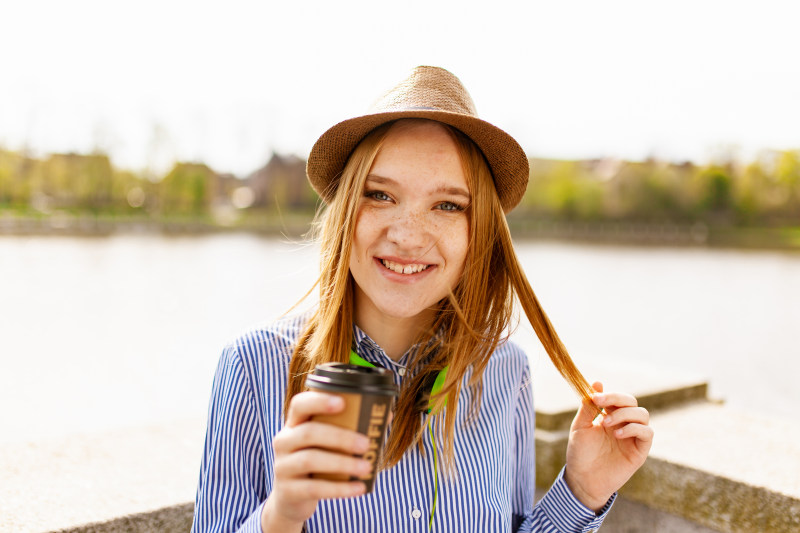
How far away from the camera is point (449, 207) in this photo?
151cm

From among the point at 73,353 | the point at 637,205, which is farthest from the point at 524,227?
the point at 73,353

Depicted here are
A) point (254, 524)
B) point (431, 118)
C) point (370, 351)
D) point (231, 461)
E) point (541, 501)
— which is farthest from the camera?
point (541, 501)

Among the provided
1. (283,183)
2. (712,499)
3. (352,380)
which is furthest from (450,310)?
(283,183)

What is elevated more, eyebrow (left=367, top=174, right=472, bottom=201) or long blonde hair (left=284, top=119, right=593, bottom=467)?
eyebrow (left=367, top=174, right=472, bottom=201)

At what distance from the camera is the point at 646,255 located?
204 ft

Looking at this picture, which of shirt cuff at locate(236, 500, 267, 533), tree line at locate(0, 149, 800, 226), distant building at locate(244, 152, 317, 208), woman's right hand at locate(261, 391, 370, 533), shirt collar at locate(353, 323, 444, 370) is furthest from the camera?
distant building at locate(244, 152, 317, 208)

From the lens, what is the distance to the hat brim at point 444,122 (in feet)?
4.75

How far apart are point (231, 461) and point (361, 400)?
52cm

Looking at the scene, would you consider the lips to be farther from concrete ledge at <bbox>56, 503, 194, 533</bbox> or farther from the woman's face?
concrete ledge at <bbox>56, 503, 194, 533</bbox>

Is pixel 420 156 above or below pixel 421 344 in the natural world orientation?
above

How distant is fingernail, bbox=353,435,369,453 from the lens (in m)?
0.96

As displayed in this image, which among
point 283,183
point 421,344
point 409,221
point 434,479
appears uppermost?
point 283,183

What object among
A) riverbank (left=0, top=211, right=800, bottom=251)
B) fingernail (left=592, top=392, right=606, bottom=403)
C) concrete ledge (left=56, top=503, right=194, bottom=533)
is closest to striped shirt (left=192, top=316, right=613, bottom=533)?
fingernail (left=592, top=392, right=606, bottom=403)

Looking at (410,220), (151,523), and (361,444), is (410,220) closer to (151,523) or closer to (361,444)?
(361,444)
